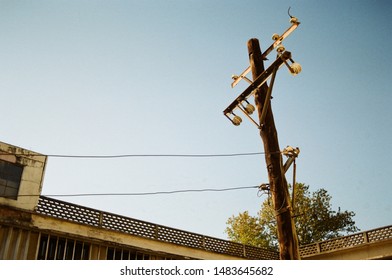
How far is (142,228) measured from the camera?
1379 centimetres

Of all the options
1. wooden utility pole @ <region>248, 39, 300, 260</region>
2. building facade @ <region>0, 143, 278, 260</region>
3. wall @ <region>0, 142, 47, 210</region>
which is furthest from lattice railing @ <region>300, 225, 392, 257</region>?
wall @ <region>0, 142, 47, 210</region>

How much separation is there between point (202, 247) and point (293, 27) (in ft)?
38.5

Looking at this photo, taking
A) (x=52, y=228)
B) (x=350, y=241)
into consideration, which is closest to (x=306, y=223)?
(x=350, y=241)

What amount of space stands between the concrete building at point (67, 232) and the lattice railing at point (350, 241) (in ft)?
0.14

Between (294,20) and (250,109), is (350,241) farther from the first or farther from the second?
(294,20)

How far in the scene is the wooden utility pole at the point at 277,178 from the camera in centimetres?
493

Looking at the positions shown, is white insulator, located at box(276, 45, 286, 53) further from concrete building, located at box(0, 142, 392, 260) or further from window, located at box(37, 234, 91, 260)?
window, located at box(37, 234, 91, 260)

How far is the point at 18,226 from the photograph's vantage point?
34.2 feet

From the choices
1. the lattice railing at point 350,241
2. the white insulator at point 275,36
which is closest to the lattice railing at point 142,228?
the lattice railing at point 350,241

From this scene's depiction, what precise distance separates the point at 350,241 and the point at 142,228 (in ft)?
31.9

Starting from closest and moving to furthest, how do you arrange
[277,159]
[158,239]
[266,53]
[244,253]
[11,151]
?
[277,159] → [266,53] → [11,151] → [158,239] → [244,253]

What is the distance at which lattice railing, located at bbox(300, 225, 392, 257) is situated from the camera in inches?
591
